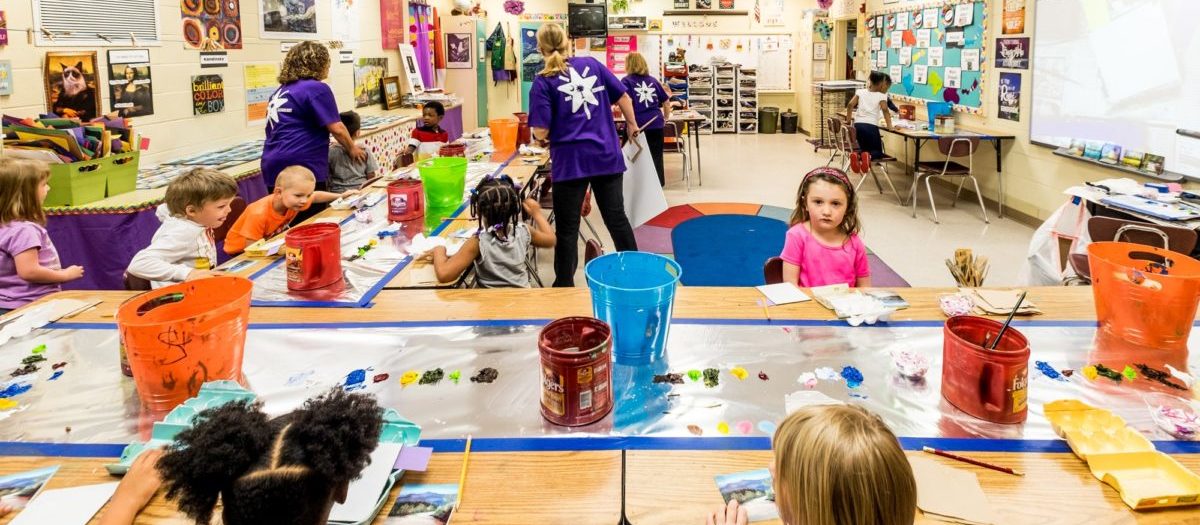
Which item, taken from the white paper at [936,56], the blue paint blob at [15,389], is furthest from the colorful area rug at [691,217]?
the blue paint blob at [15,389]

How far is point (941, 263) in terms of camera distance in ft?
15.9

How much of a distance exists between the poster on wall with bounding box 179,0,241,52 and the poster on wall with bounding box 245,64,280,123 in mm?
265

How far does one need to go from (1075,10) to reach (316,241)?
5585 millimetres

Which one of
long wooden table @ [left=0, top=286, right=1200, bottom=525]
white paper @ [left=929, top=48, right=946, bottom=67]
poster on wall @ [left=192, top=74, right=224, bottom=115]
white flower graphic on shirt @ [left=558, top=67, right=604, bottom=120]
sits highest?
white paper @ [left=929, top=48, right=946, bottom=67]

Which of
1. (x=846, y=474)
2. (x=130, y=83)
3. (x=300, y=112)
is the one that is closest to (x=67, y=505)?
(x=846, y=474)

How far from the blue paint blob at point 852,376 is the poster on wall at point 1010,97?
5.75m

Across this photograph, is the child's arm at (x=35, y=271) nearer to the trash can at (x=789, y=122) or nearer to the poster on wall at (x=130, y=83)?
the poster on wall at (x=130, y=83)

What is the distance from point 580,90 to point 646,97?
11.6 feet

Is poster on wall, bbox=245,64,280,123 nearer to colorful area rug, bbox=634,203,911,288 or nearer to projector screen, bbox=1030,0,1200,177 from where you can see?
colorful area rug, bbox=634,203,911,288

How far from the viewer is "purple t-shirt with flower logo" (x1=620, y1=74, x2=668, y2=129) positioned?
6.85 meters

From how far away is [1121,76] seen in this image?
15.5 feet

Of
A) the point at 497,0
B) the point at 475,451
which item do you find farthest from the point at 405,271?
the point at 497,0

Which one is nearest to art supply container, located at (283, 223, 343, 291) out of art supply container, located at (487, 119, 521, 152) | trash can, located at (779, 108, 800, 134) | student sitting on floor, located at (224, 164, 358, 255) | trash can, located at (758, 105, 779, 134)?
student sitting on floor, located at (224, 164, 358, 255)

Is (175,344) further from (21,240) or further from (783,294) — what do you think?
(21,240)
